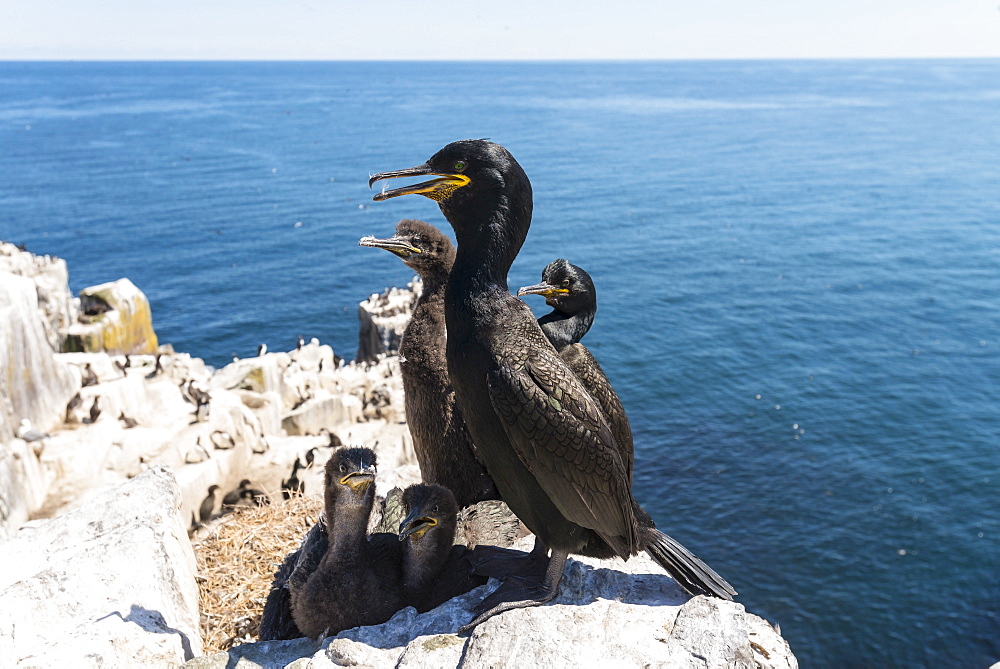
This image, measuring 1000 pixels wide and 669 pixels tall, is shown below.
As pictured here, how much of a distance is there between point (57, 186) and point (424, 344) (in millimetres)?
69654

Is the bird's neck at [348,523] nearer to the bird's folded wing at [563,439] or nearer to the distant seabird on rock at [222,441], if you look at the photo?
the bird's folded wing at [563,439]

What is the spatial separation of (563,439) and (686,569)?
146 centimetres

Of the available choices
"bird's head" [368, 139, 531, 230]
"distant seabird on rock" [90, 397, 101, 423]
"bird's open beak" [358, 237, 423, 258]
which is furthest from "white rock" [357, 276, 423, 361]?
"bird's head" [368, 139, 531, 230]

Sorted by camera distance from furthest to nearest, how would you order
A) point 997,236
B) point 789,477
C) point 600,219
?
point 600,219 → point 997,236 → point 789,477

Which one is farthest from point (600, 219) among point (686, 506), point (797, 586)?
point (797, 586)

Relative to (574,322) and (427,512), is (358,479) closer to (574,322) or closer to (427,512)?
(427,512)

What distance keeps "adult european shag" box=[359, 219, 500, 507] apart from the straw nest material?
2.54m

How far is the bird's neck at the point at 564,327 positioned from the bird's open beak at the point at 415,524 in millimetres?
1650

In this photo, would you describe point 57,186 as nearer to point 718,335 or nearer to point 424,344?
point 718,335

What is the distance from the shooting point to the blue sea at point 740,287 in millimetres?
18766

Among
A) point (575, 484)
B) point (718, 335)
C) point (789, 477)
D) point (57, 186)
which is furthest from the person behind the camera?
point (57, 186)

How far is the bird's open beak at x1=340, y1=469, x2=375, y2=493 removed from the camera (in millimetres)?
5543

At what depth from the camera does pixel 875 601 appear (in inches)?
673

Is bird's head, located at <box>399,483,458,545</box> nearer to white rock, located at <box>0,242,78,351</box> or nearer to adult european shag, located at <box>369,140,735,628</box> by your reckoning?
adult european shag, located at <box>369,140,735,628</box>
